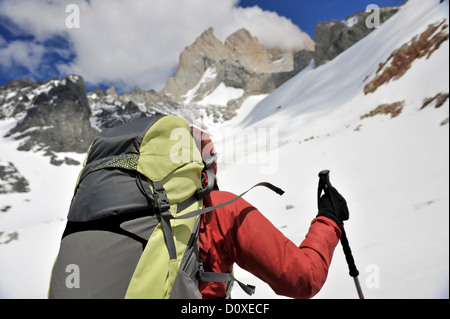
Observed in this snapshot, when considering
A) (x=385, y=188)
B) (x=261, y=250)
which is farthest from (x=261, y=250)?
(x=385, y=188)

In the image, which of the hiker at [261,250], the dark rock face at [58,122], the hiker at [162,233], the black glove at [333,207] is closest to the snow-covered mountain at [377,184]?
the black glove at [333,207]

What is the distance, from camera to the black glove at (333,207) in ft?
5.78

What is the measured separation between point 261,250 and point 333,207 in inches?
27.2

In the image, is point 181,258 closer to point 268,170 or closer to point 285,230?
point 285,230

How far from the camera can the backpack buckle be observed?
1332 mm

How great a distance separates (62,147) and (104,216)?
239 ft

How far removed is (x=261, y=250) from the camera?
1431 millimetres

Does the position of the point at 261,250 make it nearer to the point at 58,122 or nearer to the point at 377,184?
the point at 377,184

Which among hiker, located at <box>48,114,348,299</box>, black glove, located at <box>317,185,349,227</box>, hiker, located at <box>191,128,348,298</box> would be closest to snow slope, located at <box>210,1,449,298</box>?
black glove, located at <box>317,185,349,227</box>

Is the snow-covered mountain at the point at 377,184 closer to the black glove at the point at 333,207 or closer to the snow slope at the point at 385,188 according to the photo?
the snow slope at the point at 385,188

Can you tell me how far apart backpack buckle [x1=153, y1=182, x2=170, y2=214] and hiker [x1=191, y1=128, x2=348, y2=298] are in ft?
1.15

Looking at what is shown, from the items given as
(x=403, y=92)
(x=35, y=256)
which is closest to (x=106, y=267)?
(x=35, y=256)
